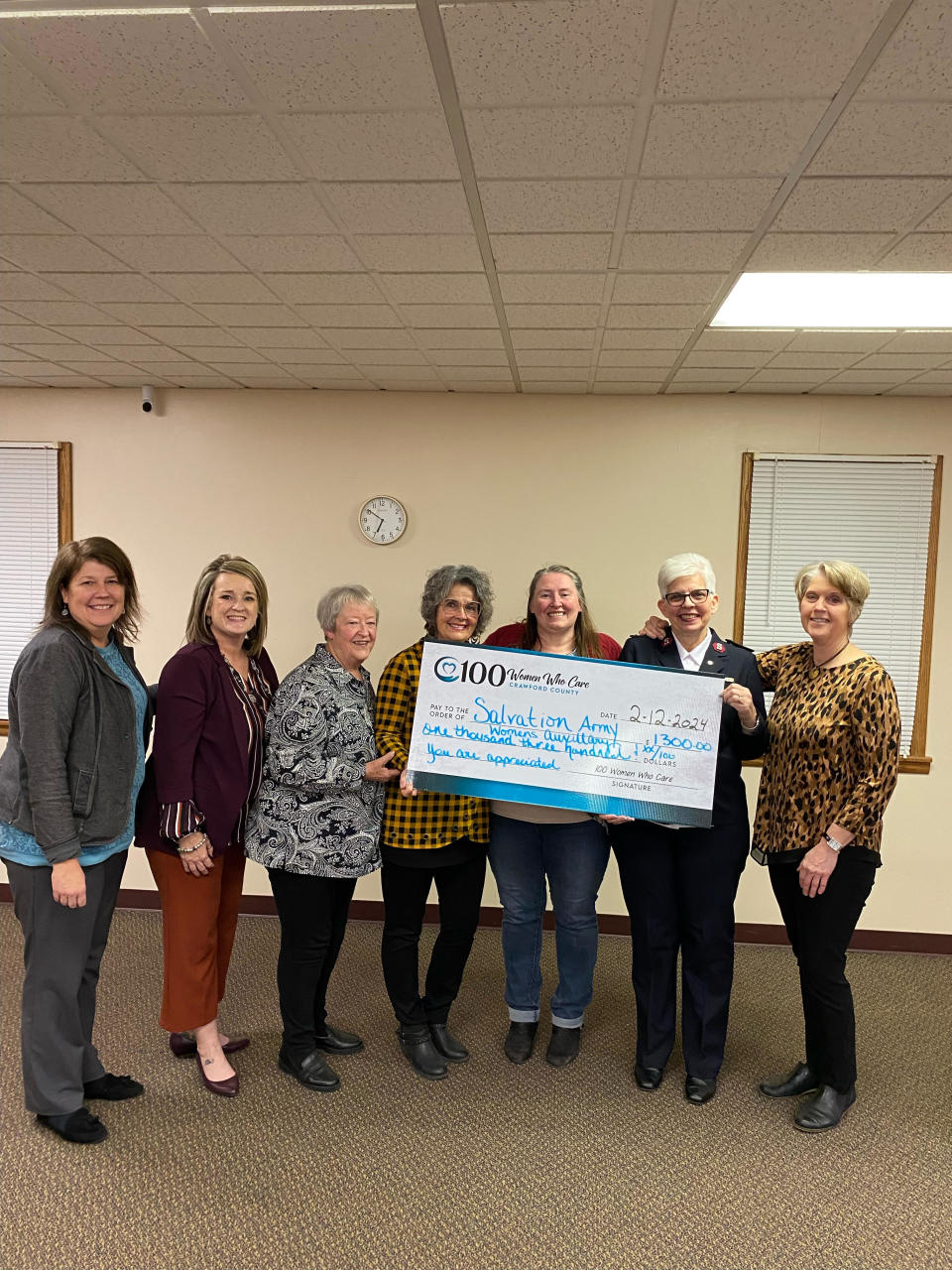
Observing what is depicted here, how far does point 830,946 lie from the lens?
237 cm

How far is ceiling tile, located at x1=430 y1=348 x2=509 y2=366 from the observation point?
10.6 ft

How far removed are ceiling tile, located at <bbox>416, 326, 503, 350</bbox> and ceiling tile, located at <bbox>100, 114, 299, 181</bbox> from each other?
1220mm

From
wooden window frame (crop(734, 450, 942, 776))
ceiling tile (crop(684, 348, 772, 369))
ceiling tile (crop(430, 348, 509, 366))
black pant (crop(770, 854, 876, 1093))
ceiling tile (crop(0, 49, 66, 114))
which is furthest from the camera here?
wooden window frame (crop(734, 450, 942, 776))

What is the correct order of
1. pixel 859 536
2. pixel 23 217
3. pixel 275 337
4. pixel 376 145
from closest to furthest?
pixel 376 145
pixel 23 217
pixel 275 337
pixel 859 536

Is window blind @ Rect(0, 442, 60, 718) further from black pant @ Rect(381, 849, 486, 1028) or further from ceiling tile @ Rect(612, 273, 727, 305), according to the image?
ceiling tile @ Rect(612, 273, 727, 305)

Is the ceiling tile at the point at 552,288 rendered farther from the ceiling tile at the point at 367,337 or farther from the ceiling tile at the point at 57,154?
the ceiling tile at the point at 57,154

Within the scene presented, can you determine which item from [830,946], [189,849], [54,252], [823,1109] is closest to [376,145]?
[54,252]

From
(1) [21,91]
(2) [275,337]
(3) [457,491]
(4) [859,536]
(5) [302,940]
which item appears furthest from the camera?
(3) [457,491]

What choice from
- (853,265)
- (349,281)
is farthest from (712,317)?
(349,281)

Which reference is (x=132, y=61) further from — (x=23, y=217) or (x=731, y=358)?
(x=731, y=358)

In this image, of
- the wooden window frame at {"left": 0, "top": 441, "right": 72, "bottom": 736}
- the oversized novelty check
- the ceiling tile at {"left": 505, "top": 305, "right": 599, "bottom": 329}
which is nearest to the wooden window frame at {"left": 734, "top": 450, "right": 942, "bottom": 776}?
the ceiling tile at {"left": 505, "top": 305, "right": 599, "bottom": 329}

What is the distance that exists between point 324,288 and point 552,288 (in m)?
0.76

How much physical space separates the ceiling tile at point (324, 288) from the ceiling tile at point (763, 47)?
1.29m

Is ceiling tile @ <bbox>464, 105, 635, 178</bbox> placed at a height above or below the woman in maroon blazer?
above
